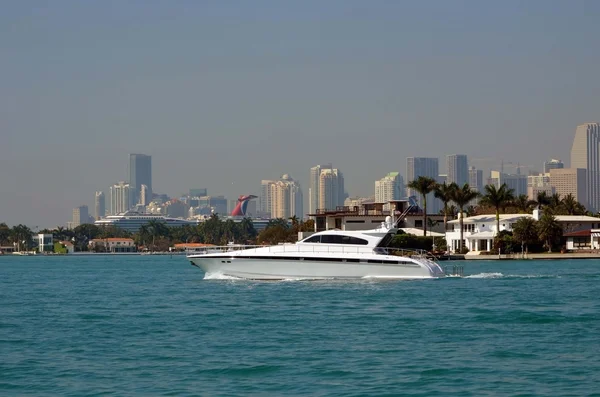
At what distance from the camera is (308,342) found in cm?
2944

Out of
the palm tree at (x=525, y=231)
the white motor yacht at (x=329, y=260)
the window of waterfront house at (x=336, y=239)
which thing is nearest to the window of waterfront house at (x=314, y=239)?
the white motor yacht at (x=329, y=260)

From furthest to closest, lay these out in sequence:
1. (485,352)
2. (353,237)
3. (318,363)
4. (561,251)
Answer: (561,251) → (353,237) → (485,352) → (318,363)

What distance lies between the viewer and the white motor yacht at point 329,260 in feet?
166

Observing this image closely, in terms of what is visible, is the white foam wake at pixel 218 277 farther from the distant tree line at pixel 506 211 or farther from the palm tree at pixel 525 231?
the palm tree at pixel 525 231

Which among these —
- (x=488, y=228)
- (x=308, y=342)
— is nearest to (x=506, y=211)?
(x=488, y=228)

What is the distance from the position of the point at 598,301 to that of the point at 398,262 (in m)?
11.2

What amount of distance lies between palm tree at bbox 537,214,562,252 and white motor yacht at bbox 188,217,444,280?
61.0 meters

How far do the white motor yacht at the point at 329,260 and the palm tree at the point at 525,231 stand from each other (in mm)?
61613

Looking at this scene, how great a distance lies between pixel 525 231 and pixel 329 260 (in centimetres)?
6471

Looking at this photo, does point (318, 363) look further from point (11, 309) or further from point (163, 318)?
point (11, 309)

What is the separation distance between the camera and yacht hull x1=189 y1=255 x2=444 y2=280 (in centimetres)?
5053

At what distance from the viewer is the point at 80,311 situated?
40562mm

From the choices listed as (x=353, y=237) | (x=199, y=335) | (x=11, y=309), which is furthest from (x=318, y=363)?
(x=353, y=237)

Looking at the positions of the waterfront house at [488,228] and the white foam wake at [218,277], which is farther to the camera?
the waterfront house at [488,228]
